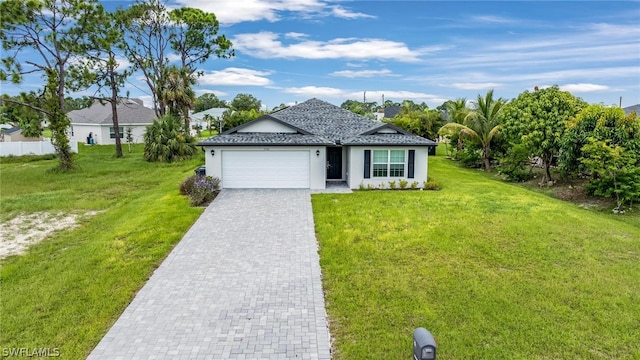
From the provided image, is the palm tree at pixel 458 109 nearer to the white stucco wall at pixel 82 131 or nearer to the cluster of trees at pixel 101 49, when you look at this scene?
the cluster of trees at pixel 101 49

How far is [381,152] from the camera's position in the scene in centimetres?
1850

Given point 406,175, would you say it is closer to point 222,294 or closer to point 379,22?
point 379,22

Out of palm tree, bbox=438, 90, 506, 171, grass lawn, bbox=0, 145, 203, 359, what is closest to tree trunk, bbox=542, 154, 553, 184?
palm tree, bbox=438, 90, 506, 171

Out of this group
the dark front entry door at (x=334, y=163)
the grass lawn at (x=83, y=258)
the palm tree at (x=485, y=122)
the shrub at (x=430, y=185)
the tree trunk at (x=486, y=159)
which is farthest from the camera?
the tree trunk at (x=486, y=159)

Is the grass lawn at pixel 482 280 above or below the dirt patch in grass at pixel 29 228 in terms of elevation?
below

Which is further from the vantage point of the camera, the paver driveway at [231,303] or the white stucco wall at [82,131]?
the white stucco wall at [82,131]

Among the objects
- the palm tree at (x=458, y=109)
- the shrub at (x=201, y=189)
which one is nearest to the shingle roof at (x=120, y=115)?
the shrub at (x=201, y=189)

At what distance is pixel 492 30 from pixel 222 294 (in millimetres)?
22157

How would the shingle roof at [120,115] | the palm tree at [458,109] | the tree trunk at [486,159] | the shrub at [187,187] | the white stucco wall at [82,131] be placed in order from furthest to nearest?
the white stucco wall at [82,131] < the shingle roof at [120,115] < the palm tree at [458,109] < the tree trunk at [486,159] < the shrub at [187,187]

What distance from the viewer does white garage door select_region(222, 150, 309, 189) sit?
60.2ft

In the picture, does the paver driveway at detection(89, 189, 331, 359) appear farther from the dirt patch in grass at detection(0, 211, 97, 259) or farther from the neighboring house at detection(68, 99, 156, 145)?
the neighboring house at detection(68, 99, 156, 145)

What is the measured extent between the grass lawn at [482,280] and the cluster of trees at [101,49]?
21149 mm

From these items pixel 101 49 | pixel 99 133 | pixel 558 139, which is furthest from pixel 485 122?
pixel 99 133

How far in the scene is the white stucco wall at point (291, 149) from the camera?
1817 cm
